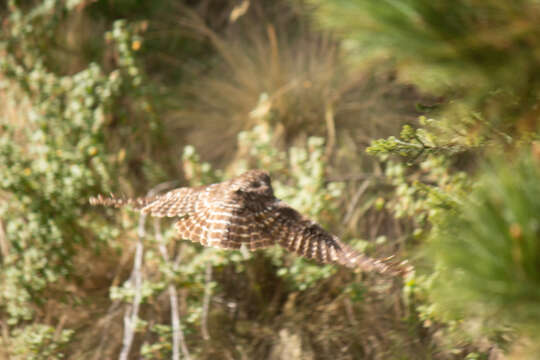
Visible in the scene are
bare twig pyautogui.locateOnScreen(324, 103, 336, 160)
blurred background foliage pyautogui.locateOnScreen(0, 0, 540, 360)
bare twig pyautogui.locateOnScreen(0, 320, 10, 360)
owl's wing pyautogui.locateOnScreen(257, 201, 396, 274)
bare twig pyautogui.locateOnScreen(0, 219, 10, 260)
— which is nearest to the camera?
blurred background foliage pyautogui.locateOnScreen(0, 0, 540, 360)

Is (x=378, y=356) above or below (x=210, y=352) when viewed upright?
below

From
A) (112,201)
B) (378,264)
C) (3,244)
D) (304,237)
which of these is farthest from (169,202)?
(3,244)

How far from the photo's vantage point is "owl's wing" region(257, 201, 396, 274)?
4.09ft

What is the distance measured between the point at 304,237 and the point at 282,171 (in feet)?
2.89

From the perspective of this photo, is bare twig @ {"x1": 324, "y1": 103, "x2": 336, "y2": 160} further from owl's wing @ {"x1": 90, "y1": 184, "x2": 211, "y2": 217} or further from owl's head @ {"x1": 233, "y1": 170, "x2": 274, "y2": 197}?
owl's wing @ {"x1": 90, "y1": 184, "x2": 211, "y2": 217}

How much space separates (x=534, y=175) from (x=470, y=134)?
1.02 feet

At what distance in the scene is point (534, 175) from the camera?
1.93 ft

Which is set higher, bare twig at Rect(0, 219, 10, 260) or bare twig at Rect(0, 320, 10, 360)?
bare twig at Rect(0, 219, 10, 260)

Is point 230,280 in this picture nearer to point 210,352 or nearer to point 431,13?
point 210,352

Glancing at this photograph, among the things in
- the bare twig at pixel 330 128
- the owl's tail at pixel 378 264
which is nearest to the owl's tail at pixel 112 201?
the owl's tail at pixel 378 264

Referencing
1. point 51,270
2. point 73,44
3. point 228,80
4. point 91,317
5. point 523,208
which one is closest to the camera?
point 523,208

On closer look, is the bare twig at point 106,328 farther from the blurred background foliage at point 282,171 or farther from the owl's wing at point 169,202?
the owl's wing at point 169,202

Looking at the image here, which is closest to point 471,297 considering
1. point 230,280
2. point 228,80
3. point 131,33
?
point 230,280

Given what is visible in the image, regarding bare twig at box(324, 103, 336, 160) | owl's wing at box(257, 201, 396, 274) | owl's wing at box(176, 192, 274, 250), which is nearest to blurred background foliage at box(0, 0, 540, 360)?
bare twig at box(324, 103, 336, 160)
